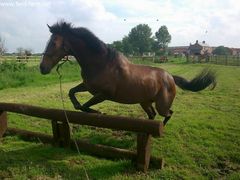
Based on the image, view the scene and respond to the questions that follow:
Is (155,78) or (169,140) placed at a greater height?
(155,78)

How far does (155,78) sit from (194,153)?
168 centimetres

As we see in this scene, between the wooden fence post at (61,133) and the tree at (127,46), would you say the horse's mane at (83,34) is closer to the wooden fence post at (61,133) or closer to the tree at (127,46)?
the wooden fence post at (61,133)

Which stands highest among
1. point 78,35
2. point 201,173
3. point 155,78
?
point 78,35

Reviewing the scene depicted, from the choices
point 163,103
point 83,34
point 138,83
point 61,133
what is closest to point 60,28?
point 83,34

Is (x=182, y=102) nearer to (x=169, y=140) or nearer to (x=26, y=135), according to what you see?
(x=169, y=140)

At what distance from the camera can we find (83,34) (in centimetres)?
585

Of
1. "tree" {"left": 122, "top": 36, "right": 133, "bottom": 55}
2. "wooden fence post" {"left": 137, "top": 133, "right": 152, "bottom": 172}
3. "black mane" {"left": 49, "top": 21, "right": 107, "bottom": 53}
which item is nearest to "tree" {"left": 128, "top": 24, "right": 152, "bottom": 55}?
"tree" {"left": 122, "top": 36, "right": 133, "bottom": 55}

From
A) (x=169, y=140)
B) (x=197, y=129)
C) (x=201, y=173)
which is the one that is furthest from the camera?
(x=197, y=129)

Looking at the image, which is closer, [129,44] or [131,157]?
[131,157]

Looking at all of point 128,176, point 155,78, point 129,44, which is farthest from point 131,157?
point 129,44

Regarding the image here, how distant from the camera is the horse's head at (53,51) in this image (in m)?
5.52

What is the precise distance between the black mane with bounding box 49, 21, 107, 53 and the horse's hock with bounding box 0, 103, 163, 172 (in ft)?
4.03

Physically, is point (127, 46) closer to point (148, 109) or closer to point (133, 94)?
point (148, 109)

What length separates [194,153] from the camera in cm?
644
